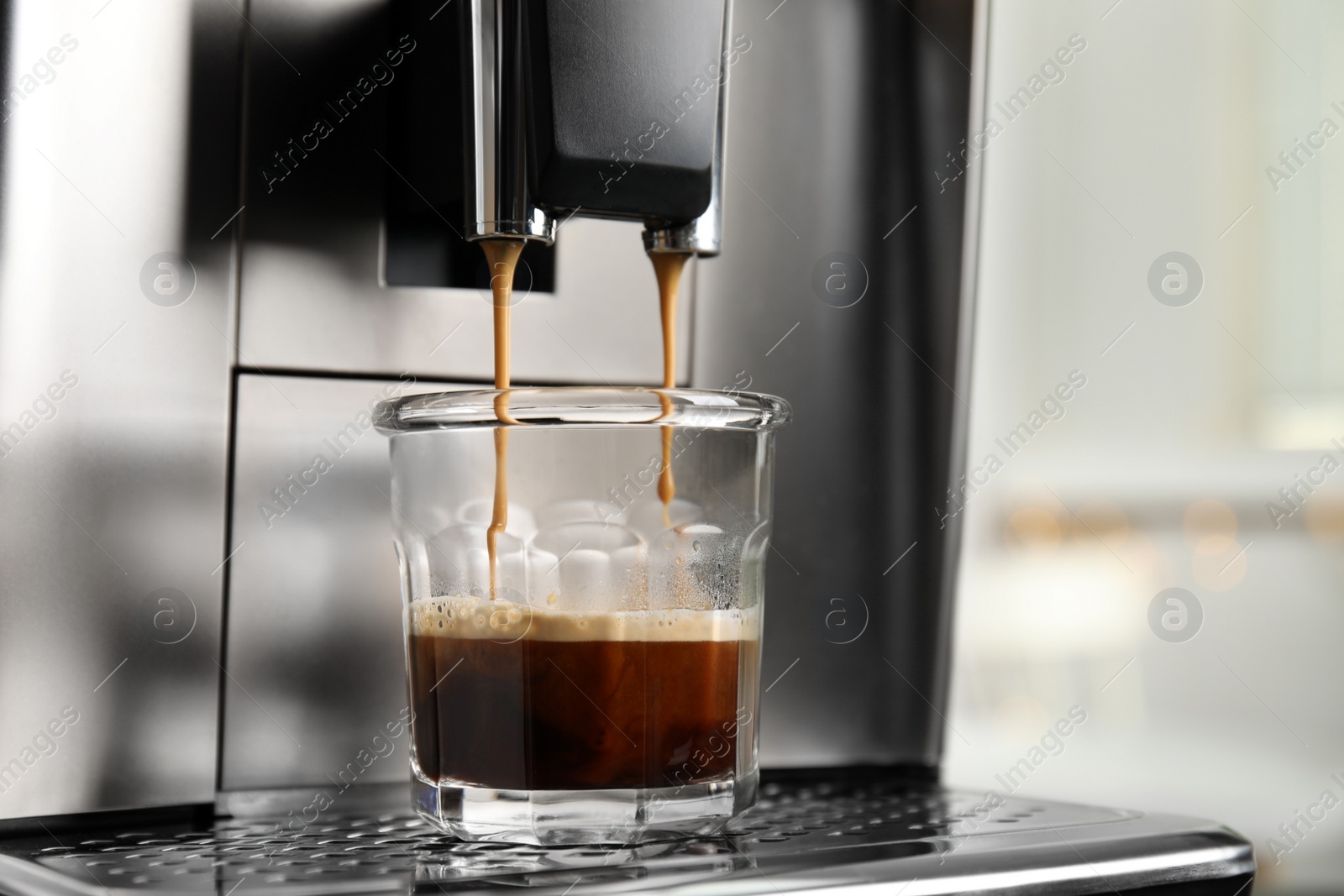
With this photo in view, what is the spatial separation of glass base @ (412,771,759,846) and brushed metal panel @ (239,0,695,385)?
0.18 m

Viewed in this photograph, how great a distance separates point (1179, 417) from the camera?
873 millimetres

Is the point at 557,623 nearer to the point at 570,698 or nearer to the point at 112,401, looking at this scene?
the point at 570,698

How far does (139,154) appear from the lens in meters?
0.45

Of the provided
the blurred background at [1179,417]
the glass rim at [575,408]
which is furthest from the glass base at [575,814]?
the blurred background at [1179,417]

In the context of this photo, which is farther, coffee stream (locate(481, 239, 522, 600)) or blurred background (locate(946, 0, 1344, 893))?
blurred background (locate(946, 0, 1344, 893))

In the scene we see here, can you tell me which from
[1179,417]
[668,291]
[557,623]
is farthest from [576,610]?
[1179,417]

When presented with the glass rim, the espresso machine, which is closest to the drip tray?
the espresso machine

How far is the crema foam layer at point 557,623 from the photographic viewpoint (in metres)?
0.39

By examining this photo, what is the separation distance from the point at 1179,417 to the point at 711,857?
637 millimetres

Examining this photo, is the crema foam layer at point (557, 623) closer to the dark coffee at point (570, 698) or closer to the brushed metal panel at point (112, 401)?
the dark coffee at point (570, 698)

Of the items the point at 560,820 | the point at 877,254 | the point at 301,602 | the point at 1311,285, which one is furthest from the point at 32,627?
the point at 1311,285

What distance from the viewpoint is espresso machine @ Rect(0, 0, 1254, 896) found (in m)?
0.41

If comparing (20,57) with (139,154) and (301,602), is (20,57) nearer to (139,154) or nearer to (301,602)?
(139,154)

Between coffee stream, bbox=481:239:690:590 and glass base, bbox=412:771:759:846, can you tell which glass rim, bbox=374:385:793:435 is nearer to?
coffee stream, bbox=481:239:690:590
